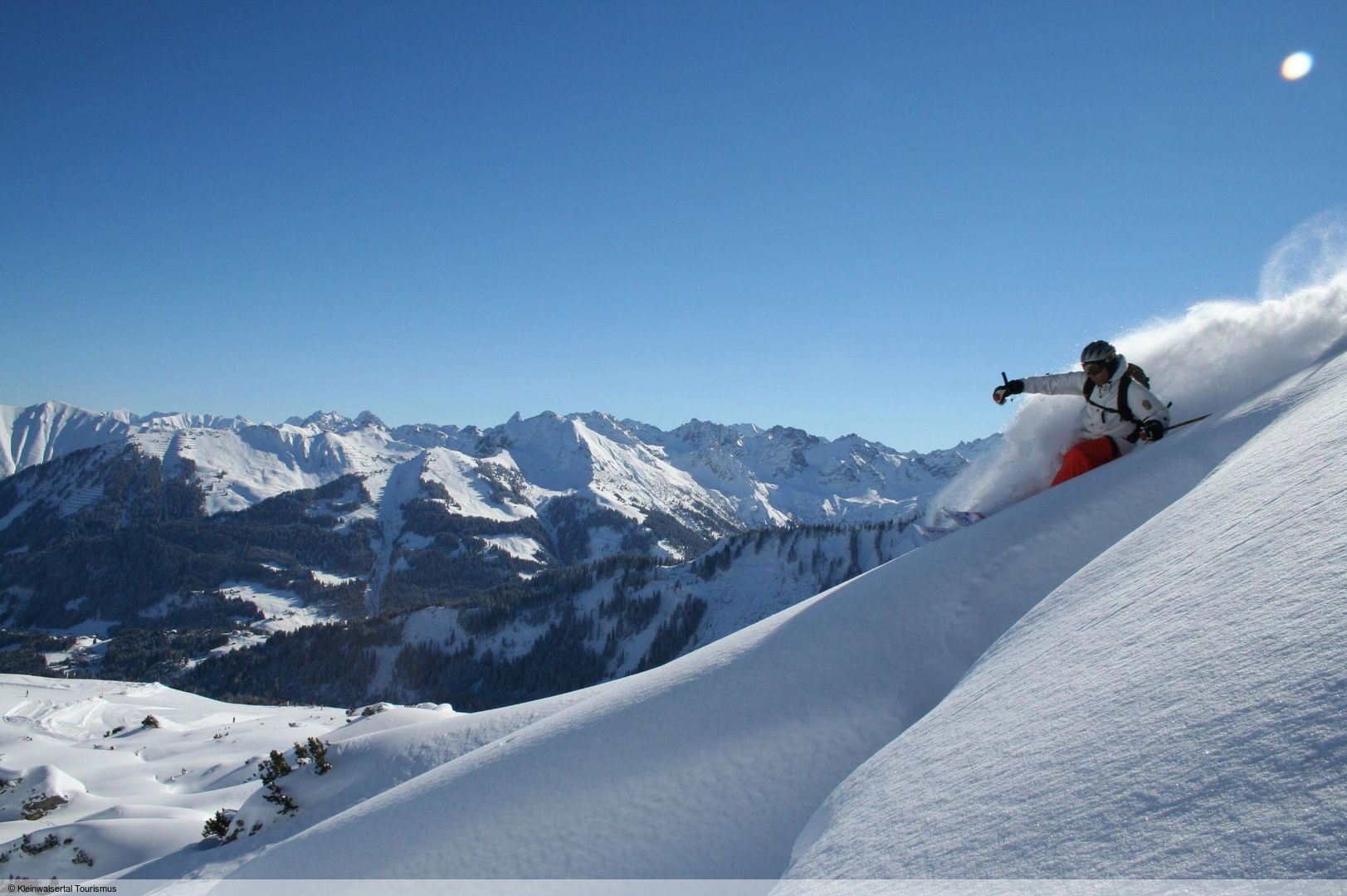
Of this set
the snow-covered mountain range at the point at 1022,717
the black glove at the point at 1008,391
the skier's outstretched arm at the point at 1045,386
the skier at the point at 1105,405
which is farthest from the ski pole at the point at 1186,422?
the black glove at the point at 1008,391

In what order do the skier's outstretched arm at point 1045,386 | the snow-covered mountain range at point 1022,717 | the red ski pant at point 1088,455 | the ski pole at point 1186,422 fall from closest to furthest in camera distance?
1. the snow-covered mountain range at point 1022,717
2. the ski pole at point 1186,422
3. the red ski pant at point 1088,455
4. the skier's outstretched arm at point 1045,386

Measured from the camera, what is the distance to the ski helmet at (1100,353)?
30.7ft

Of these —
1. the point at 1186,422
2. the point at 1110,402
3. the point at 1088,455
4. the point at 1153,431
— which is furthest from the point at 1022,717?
the point at 1186,422

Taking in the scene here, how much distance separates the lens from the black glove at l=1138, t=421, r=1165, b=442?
921 centimetres

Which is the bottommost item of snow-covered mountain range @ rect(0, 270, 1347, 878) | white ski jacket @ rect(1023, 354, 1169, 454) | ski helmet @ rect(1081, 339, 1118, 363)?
snow-covered mountain range @ rect(0, 270, 1347, 878)

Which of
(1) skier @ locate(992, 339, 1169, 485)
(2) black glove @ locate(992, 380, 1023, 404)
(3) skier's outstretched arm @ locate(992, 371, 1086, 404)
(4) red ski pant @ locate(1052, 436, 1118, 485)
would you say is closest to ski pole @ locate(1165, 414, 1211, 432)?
(1) skier @ locate(992, 339, 1169, 485)

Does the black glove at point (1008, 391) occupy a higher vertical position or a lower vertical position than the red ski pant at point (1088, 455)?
higher

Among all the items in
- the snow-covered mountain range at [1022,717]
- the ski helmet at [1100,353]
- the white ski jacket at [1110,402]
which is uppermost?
the ski helmet at [1100,353]

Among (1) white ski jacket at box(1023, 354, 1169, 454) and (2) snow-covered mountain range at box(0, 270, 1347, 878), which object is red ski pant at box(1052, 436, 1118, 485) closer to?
(1) white ski jacket at box(1023, 354, 1169, 454)

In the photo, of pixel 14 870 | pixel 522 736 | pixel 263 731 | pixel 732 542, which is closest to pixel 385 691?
pixel 732 542

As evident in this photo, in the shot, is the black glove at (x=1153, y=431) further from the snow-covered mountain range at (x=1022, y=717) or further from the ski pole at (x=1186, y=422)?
the snow-covered mountain range at (x=1022, y=717)

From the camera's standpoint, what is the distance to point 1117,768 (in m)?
2.48

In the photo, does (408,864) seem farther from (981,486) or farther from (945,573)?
(981,486)

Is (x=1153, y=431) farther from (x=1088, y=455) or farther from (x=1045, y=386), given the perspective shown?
(x=1045, y=386)
